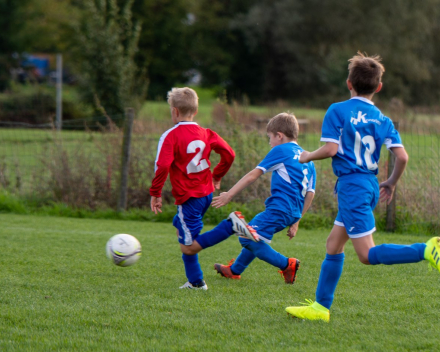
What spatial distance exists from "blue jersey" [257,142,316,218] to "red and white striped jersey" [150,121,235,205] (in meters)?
0.56

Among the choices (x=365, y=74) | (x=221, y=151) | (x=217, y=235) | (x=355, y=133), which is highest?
(x=365, y=74)

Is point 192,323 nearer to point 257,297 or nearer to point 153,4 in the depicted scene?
point 257,297

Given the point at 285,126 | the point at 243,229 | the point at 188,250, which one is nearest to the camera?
the point at 243,229

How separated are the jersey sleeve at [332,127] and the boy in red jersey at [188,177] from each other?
56.2 inches

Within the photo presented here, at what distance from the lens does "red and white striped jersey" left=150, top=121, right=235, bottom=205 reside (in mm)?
4777

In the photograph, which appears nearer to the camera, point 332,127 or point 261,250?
point 332,127

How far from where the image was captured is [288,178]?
4797 millimetres

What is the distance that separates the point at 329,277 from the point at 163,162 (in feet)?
5.36

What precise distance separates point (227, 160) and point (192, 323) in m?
1.66

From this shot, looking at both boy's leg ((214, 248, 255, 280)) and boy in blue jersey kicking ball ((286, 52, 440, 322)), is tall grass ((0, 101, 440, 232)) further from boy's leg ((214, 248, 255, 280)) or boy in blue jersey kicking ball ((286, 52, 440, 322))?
boy in blue jersey kicking ball ((286, 52, 440, 322))

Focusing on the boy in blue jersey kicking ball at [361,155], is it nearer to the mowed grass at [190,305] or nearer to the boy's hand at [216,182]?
the mowed grass at [190,305]

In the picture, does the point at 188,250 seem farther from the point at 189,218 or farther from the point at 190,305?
the point at 190,305

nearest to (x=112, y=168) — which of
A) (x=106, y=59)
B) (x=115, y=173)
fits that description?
(x=115, y=173)

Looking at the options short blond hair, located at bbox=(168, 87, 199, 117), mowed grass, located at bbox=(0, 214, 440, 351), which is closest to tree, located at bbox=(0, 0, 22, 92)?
mowed grass, located at bbox=(0, 214, 440, 351)
